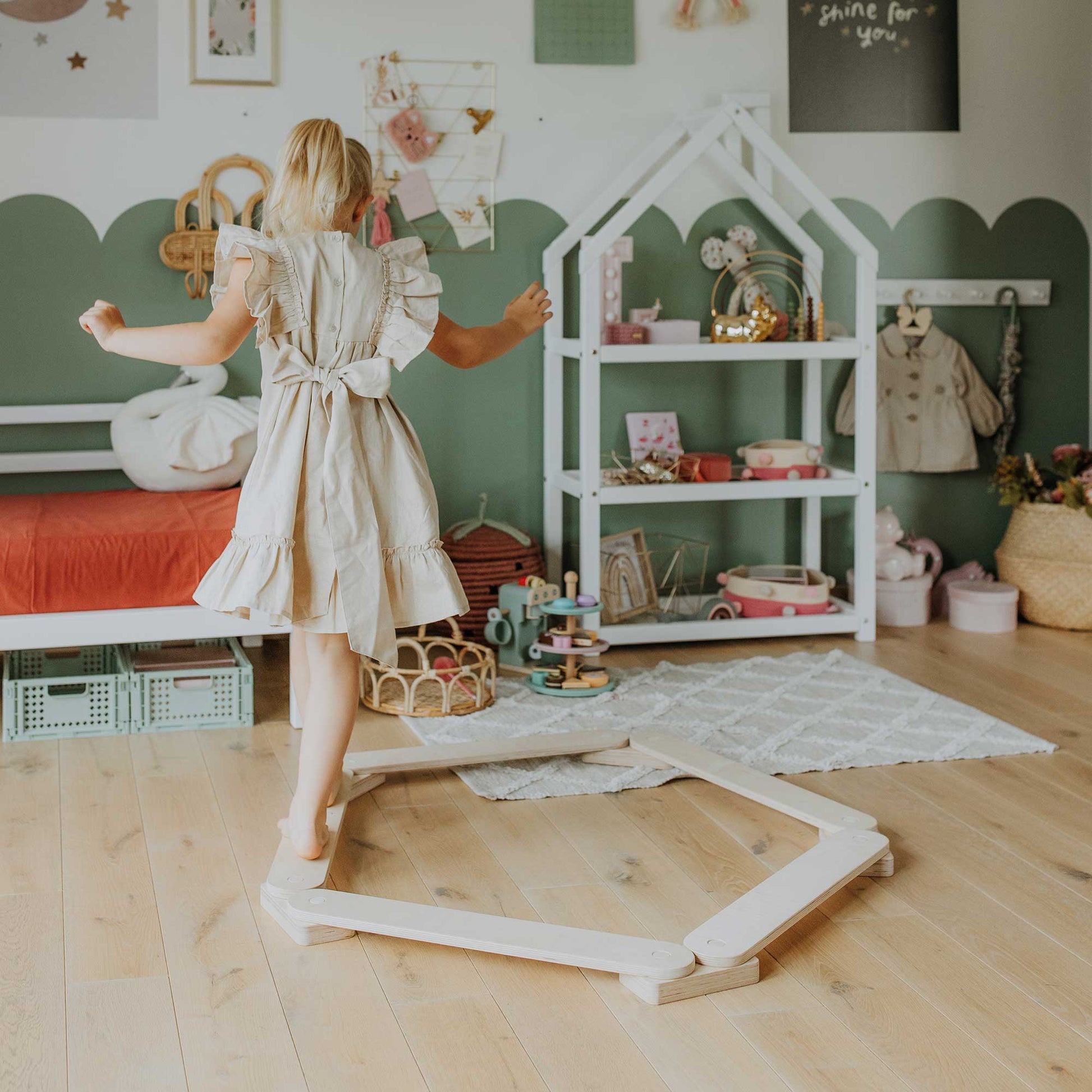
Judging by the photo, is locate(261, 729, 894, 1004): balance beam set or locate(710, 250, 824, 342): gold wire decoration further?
locate(710, 250, 824, 342): gold wire decoration

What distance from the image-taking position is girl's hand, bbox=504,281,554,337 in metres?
2.24

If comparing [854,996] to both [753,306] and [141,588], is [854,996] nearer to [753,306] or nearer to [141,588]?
[141,588]

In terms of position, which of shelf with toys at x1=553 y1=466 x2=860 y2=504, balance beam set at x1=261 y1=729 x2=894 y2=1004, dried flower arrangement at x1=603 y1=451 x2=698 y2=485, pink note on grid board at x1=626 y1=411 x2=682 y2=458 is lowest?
balance beam set at x1=261 y1=729 x2=894 y2=1004

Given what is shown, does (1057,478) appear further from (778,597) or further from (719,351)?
(719,351)

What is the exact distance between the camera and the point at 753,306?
3.85 m

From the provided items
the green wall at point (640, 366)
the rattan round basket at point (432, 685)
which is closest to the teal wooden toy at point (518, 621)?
the rattan round basket at point (432, 685)

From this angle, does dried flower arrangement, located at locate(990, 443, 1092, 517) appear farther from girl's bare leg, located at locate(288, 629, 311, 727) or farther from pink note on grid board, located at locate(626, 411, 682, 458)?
girl's bare leg, located at locate(288, 629, 311, 727)

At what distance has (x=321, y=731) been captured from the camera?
6.86 feet

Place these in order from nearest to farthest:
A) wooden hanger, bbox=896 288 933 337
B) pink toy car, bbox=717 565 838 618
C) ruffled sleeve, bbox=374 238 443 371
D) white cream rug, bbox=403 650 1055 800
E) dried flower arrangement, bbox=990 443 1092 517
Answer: ruffled sleeve, bbox=374 238 443 371 → white cream rug, bbox=403 650 1055 800 → pink toy car, bbox=717 565 838 618 → dried flower arrangement, bbox=990 443 1092 517 → wooden hanger, bbox=896 288 933 337

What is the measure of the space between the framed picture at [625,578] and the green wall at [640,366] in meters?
0.15

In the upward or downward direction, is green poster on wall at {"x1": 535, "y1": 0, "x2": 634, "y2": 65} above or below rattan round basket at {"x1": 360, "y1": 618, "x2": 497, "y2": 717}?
above

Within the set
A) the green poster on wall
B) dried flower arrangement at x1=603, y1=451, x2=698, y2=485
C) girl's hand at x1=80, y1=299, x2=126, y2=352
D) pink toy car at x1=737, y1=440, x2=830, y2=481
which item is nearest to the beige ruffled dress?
girl's hand at x1=80, y1=299, x2=126, y2=352

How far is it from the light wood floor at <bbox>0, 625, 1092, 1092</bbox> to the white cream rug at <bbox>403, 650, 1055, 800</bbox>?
6 cm

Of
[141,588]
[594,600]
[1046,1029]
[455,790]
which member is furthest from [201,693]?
[1046,1029]
